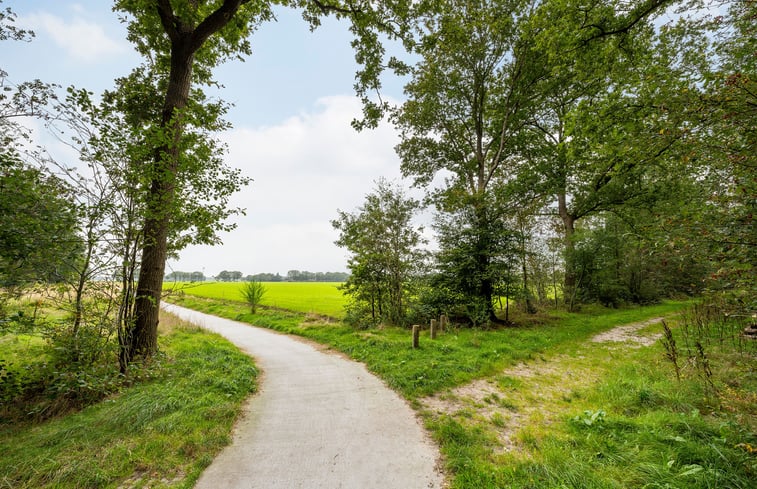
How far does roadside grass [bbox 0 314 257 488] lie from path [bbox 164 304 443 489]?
35 centimetres

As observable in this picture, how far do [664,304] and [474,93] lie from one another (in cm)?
2023

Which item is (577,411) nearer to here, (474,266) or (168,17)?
(474,266)

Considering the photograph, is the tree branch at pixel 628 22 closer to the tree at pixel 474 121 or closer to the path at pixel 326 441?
the tree at pixel 474 121

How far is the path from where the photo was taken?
2773 mm

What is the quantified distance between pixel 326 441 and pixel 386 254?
8169 mm

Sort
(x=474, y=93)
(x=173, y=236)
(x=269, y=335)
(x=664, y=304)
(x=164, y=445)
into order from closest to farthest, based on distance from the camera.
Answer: (x=164, y=445)
(x=173, y=236)
(x=269, y=335)
(x=474, y=93)
(x=664, y=304)

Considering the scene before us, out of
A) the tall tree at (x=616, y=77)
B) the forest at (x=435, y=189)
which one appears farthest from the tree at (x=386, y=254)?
the tall tree at (x=616, y=77)

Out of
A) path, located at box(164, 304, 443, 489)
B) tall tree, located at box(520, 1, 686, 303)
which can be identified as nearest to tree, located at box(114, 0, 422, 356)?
path, located at box(164, 304, 443, 489)

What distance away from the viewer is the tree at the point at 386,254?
1134 centimetres

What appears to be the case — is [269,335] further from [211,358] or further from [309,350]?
[211,358]

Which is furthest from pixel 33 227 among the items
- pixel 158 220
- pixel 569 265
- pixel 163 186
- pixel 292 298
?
pixel 292 298

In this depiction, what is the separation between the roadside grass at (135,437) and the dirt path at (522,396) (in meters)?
3.47

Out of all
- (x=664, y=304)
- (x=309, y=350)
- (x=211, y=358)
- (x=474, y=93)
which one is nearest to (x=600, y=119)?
(x=474, y=93)

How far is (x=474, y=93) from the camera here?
532 inches
